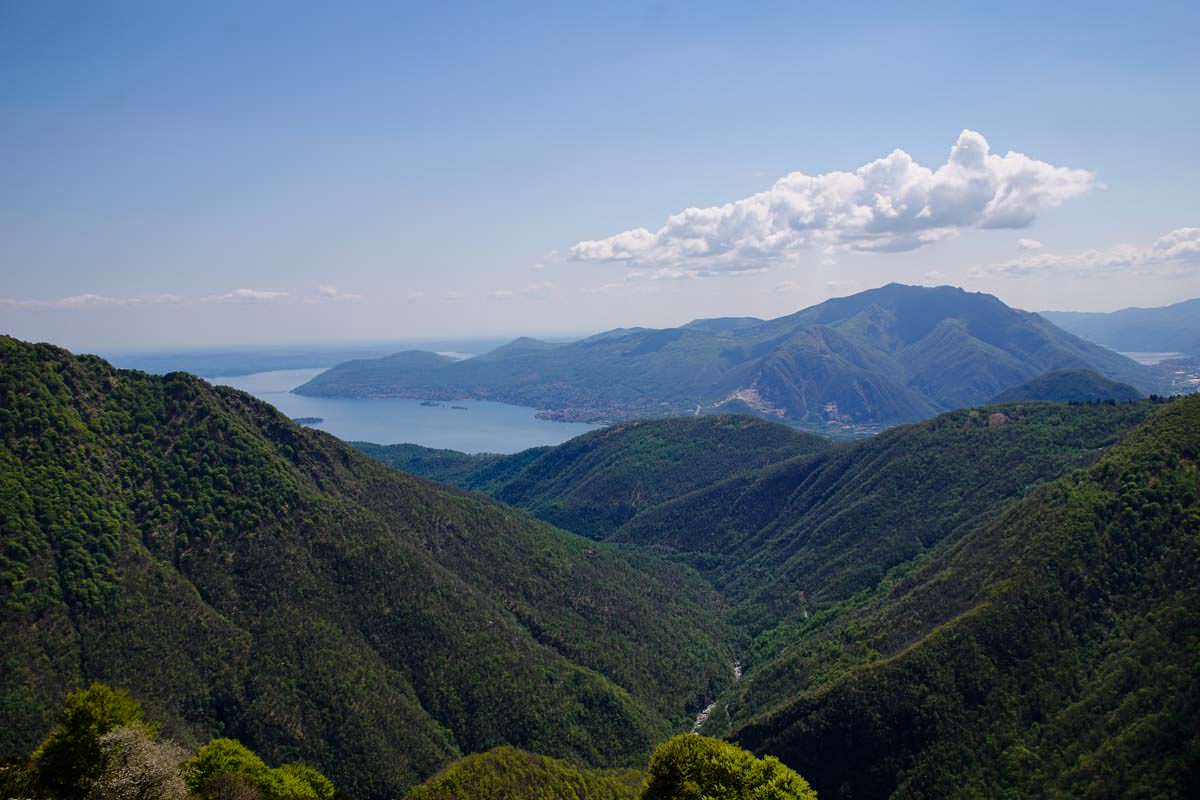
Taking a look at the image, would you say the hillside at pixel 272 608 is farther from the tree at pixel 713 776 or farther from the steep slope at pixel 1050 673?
the tree at pixel 713 776

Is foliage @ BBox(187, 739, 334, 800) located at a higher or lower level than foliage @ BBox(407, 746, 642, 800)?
higher

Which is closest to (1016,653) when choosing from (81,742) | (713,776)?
(713,776)

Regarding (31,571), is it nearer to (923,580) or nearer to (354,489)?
(354,489)

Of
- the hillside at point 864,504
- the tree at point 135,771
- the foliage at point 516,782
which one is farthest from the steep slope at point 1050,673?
the tree at point 135,771

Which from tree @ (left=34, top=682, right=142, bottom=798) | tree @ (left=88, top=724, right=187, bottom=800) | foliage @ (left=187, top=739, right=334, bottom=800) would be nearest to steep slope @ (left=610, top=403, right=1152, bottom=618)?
foliage @ (left=187, top=739, right=334, bottom=800)

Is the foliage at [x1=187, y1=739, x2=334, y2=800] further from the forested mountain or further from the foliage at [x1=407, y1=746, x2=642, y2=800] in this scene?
the forested mountain

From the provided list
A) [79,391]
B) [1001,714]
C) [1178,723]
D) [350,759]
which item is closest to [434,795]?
[350,759]
